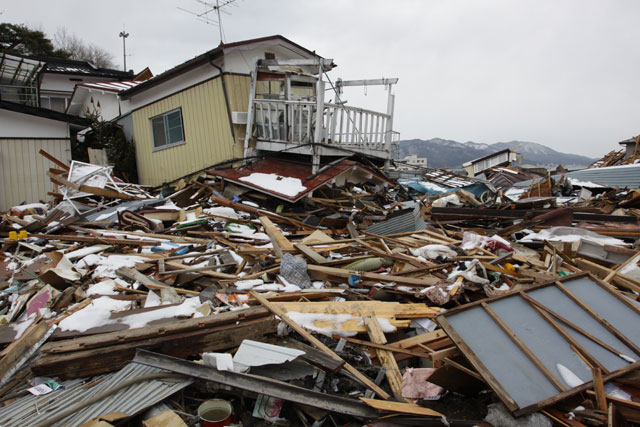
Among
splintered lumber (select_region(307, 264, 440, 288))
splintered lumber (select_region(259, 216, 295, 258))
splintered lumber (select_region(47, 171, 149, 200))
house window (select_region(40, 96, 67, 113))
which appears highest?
house window (select_region(40, 96, 67, 113))

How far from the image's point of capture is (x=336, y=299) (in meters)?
4.35

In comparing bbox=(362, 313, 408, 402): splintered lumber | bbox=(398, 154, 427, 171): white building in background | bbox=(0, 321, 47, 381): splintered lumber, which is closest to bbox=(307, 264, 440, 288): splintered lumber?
bbox=(362, 313, 408, 402): splintered lumber

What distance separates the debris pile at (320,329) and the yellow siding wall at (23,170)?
6792 millimetres

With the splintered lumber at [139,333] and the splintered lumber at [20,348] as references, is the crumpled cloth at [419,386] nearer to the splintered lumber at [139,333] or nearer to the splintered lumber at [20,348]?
the splintered lumber at [139,333]

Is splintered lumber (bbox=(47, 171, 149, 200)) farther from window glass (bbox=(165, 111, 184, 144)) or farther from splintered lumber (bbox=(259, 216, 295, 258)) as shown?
splintered lumber (bbox=(259, 216, 295, 258))

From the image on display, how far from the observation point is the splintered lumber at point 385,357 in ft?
9.94

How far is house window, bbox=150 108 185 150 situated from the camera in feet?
40.5

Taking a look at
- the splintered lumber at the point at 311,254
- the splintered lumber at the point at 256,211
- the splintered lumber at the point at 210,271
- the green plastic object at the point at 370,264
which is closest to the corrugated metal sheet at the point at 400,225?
the splintered lumber at the point at 256,211

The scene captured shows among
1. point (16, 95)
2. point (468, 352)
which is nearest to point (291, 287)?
point (468, 352)

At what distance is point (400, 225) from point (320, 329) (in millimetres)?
4031

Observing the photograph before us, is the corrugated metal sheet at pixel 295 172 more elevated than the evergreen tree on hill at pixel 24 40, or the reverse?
the evergreen tree on hill at pixel 24 40

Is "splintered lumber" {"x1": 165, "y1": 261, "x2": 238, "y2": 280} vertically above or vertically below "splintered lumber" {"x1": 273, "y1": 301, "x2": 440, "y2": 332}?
below

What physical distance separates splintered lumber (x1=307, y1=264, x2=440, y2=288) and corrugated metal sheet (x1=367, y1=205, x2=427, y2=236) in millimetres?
2523

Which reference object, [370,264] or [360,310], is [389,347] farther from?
[370,264]
